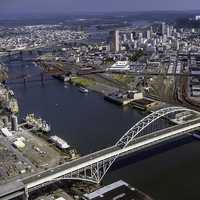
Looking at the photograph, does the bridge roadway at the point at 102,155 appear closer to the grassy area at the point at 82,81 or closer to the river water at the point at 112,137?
the river water at the point at 112,137

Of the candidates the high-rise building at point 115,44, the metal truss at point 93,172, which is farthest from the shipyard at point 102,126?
the high-rise building at point 115,44

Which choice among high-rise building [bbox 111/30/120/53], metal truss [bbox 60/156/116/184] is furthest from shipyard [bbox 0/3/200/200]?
high-rise building [bbox 111/30/120/53]

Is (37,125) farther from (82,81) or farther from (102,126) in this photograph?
(82,81)

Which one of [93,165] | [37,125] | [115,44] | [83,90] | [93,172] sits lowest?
[83,90]

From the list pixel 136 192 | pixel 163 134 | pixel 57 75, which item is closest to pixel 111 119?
pixel 163 134

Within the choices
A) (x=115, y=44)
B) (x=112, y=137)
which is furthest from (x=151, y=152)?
(x=115, y=44)

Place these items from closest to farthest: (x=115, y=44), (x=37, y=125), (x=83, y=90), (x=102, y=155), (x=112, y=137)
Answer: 1. (x=102, y=155)
2. (x=112, y=137)
3. (x=37, y=125)
4. (x=83, y=90)
5. (x=115, y=44)

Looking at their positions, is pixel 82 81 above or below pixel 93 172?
below
